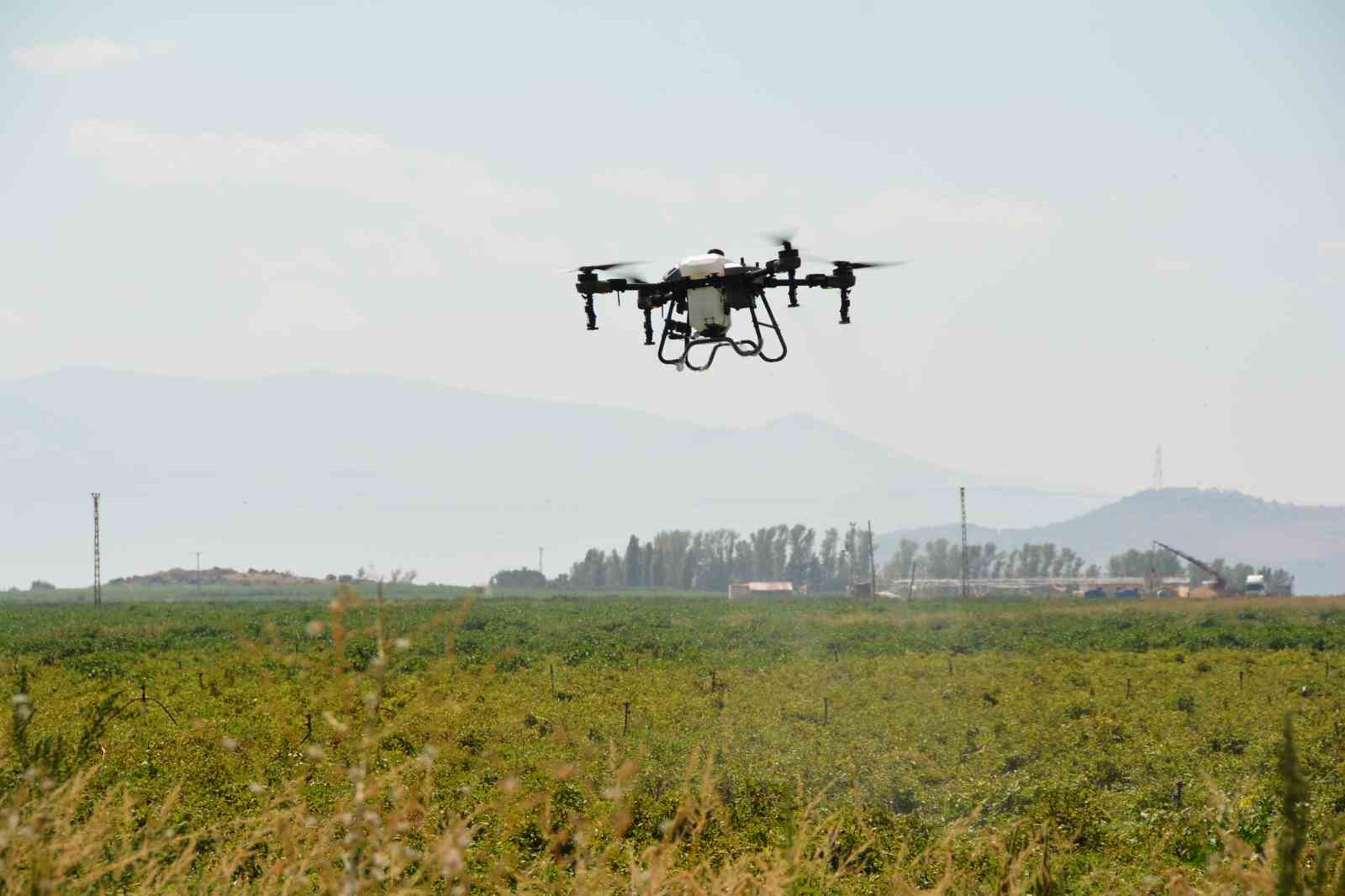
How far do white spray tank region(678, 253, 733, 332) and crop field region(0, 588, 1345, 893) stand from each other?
16.6 feet

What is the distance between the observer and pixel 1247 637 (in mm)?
60938

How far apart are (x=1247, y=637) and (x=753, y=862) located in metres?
51.6

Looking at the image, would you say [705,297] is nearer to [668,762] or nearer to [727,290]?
[727,290]

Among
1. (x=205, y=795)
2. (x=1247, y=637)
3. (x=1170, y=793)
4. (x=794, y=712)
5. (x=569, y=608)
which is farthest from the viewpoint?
(x=569, y=608)

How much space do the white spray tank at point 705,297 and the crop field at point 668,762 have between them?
507cm

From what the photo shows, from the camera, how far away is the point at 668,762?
28906 mm

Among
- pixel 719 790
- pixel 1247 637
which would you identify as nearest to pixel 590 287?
pixel 719 790

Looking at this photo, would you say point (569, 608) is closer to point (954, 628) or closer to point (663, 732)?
point (954, 628)

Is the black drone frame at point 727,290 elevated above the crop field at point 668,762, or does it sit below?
above

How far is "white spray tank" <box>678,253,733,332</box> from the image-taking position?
16438mm

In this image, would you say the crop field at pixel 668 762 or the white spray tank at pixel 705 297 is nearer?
the crop field at pixel 668 762

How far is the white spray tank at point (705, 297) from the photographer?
16438mm

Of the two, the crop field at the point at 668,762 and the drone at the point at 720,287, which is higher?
the drone at the point at 720,287

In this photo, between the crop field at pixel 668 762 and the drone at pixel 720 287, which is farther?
the drone at pixel 720 287
